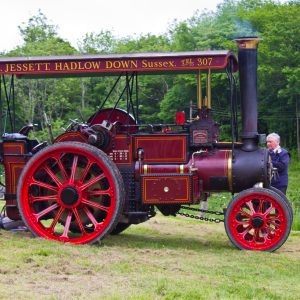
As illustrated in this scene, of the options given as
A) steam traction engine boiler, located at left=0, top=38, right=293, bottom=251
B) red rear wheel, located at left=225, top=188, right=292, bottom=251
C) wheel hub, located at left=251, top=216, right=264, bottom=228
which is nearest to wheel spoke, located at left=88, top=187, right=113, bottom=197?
steam traction engine boiler, located at left=0, top=38, right=293, bottom=251

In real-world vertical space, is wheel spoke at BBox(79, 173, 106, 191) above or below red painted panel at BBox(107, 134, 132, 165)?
below

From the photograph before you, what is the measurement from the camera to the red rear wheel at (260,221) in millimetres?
8906

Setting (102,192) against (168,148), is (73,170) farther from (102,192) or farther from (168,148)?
(168,148)

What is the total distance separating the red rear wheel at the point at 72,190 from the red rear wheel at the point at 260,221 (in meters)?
1.28

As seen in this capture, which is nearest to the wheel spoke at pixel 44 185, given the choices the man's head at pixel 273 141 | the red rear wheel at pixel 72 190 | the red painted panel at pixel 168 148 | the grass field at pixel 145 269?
the red rear wheel at pixel 72 190

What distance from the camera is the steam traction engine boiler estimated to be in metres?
9.01

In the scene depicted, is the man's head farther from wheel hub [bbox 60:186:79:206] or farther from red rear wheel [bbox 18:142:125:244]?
wheel hub [bbox 60:186:79:206]

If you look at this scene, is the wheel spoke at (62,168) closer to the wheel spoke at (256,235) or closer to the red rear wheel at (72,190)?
the red rear wheel at (72,190)

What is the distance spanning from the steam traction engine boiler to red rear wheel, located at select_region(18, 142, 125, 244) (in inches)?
0.5

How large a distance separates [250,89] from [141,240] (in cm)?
229

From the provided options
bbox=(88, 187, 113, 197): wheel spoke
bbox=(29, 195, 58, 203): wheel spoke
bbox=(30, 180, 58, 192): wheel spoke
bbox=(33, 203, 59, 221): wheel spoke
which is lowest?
bbox=(33, 203, 59, 221): wheel spoke

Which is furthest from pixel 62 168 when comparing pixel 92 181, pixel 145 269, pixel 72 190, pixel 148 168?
pixel 145 269

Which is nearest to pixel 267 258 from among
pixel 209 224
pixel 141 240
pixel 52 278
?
pixel 141 240

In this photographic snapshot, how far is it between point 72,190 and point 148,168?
2.98 ft
